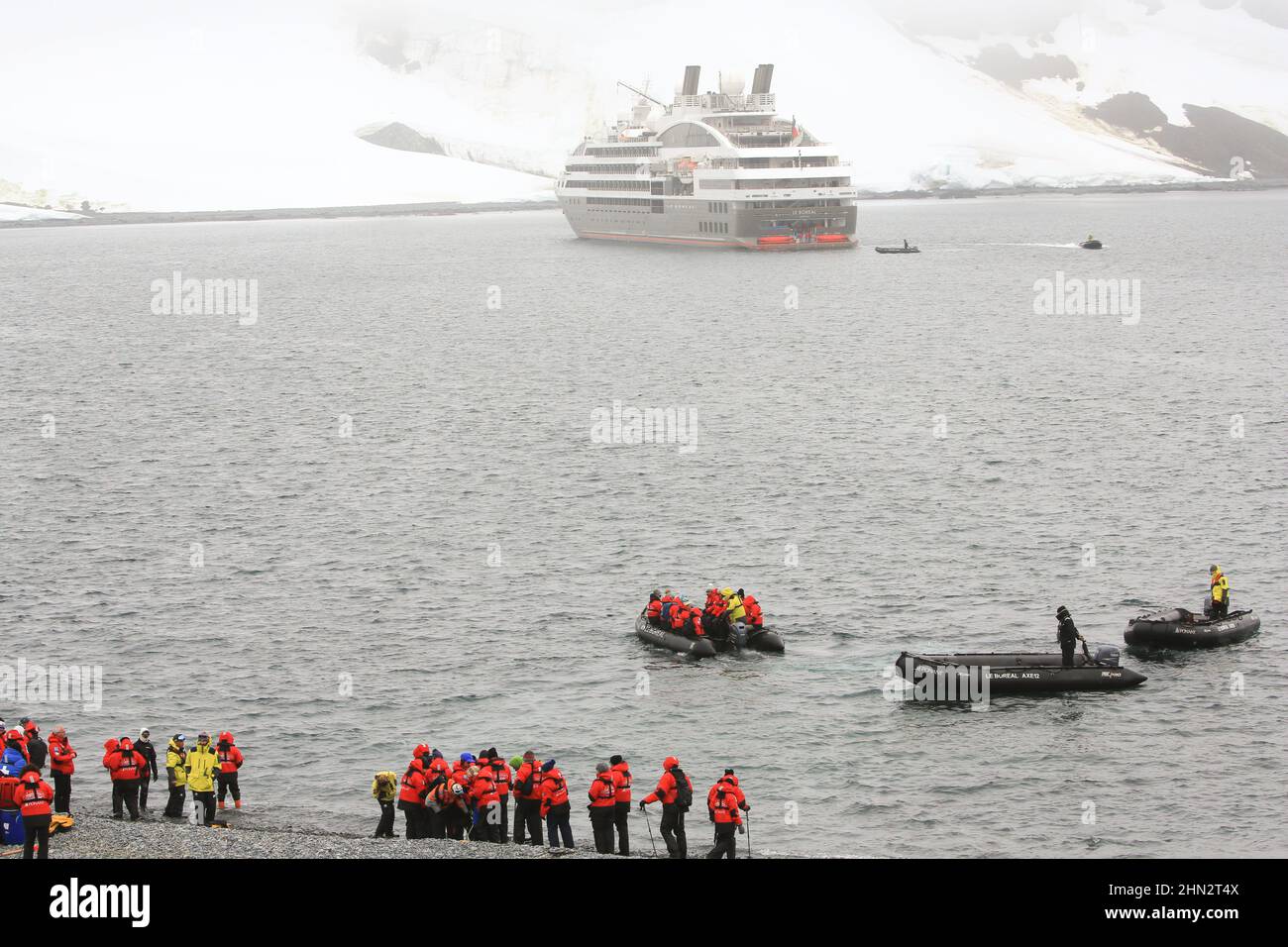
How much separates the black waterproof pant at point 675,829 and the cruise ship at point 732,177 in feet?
470

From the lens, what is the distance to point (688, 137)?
182m

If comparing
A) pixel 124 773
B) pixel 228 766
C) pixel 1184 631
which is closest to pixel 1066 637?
pixel 1184 631

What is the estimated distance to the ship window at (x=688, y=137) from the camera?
178 meters

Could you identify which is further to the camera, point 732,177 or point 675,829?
point 732,177

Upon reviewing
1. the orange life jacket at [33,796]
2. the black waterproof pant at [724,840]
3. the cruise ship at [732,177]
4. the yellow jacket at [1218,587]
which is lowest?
the black waterproof pant at [724,840]

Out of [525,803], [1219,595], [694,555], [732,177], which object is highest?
[732,177]

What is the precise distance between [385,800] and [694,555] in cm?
2296

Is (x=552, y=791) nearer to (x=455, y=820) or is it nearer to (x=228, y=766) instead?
(x=455, y=820)

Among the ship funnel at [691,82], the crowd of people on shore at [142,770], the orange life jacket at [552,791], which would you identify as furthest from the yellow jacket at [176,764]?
the ship funnel at [691,82]

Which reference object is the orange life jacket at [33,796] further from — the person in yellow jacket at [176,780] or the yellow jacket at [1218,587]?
the yellow jacket at [1218,587]

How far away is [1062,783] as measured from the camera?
3400 cm

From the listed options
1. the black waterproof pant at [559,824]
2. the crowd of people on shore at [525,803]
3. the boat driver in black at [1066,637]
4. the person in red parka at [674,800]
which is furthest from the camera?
the boat driver in black at [1066,637]

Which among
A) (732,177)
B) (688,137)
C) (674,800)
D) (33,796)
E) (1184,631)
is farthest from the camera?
(688,137)
